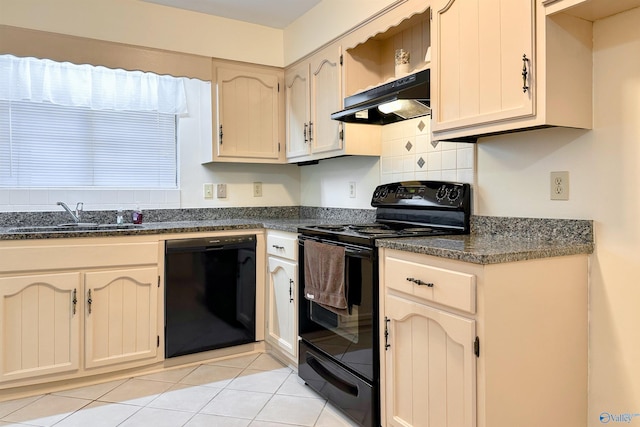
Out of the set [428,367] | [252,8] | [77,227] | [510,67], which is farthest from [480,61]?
[77,227]

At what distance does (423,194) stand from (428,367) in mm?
961

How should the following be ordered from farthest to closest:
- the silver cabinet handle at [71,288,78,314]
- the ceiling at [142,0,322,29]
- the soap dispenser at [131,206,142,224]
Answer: the soap dispenser at [131,206,142,224] → the ceiling at [142,0,322,29] → the silver cabinet handle at [71,288,78,314]

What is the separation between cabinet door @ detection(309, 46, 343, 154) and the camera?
266 centimetres

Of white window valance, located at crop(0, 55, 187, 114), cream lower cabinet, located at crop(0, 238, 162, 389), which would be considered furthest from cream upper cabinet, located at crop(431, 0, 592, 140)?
white window valance, located at crop(0, 55, 187, 114)

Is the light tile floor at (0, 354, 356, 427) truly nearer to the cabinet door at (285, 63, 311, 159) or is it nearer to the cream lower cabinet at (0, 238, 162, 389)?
the cream lower cabinet at (0, 238, 162, 389)

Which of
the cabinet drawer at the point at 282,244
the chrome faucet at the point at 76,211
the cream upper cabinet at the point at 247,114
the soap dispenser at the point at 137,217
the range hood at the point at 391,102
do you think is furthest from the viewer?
the cream upper cabinet at the point at 247,114

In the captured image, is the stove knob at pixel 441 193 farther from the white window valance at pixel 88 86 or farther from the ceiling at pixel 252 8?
the white window valance at pixel 88 86

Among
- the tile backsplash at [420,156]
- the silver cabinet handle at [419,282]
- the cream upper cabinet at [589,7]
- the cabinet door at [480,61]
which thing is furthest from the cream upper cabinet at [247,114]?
the cream upper cabinet at [589,7]

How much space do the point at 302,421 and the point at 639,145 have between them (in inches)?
69.3

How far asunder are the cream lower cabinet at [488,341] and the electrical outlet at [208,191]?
1.93 m

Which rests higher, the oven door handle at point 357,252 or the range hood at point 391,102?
the range hood at point 391,102

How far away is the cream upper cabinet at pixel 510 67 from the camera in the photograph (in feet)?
4.83

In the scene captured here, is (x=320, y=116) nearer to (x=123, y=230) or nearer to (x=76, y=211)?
(x=123, y=230)

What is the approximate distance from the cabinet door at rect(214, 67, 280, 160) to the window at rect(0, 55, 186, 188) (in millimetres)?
374
